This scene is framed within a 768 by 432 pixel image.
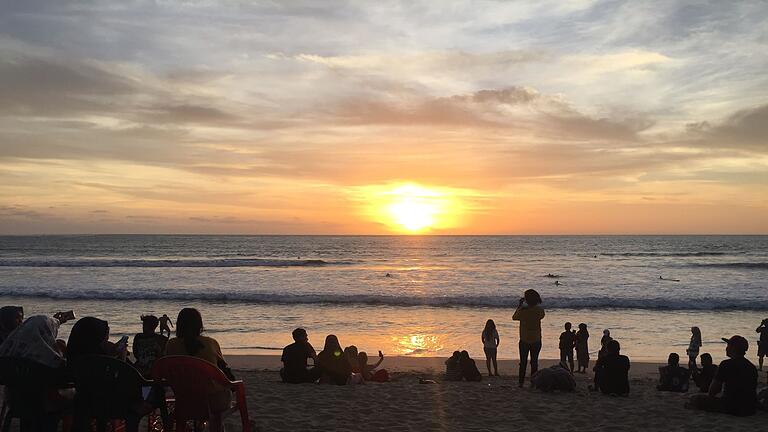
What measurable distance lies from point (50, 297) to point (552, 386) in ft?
87.7

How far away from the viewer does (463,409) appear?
8.15 meters

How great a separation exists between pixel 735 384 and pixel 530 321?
3.02 metres

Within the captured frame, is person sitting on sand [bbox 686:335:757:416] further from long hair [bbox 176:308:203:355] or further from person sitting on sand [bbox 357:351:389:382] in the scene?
long hair [bbox 176:308:203:355]

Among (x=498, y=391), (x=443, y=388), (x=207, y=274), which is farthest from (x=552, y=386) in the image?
(x=207, y=274)

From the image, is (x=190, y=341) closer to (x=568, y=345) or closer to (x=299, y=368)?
(x=299, y=368)

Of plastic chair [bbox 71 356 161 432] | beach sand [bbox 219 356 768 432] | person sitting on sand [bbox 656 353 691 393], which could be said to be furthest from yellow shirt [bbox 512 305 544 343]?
plastic chair [bbox 71 356 161 432]

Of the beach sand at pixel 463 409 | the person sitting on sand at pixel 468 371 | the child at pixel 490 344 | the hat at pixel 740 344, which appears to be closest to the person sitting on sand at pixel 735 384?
the hat at pixel 740 344

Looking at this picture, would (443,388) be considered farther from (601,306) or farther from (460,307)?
(601,306)

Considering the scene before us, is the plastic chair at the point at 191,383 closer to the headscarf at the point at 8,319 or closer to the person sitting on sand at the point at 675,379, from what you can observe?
the headscarf at the point at 8,319

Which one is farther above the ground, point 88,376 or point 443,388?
point 88,376

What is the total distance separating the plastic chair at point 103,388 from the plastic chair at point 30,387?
32 cm

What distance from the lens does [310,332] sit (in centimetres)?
1842

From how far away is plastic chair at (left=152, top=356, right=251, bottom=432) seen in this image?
16.0ft

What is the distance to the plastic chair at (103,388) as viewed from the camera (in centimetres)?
466
